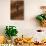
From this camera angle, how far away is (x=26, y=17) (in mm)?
2883

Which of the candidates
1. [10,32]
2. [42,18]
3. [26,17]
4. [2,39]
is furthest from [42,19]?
[2,39]

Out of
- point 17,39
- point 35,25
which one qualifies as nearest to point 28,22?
point 35,25

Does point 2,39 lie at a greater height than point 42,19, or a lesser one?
lesser

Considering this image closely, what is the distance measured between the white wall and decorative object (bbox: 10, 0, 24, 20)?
0.05 m

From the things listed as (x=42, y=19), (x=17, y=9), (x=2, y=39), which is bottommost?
(x=2, y=39)

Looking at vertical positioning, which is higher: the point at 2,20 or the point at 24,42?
the point at 2,20

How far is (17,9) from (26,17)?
20 centimetres

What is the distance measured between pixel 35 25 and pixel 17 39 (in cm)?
39

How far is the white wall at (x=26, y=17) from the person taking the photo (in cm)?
288

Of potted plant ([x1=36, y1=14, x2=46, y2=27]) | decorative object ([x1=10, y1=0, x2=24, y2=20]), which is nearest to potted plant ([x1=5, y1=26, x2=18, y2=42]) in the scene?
decorative object ([x1=10, y1=0, x2=24, y2=20])

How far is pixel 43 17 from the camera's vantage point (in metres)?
2.84

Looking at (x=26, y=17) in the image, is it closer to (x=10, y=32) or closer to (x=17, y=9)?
(x=17, y=9)

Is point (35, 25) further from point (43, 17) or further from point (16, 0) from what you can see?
point (16, 0)

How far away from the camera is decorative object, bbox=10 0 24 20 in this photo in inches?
113
